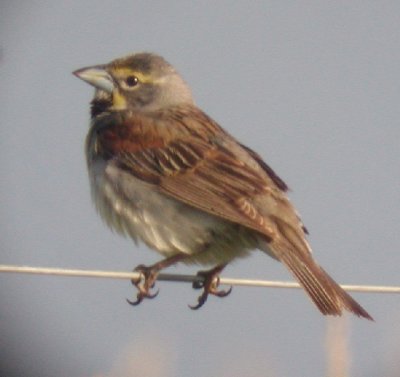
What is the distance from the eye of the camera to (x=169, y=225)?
6859mm

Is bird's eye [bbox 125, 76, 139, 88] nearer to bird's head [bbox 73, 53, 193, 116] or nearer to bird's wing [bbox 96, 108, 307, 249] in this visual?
bird's head [bbox 73, 53, 193, 116]

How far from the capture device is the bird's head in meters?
7.70

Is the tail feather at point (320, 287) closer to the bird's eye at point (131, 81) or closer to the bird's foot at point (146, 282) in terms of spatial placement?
the bird's foot at point (146, 282)

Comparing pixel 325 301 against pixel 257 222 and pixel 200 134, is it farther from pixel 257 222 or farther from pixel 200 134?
pixel 200 134

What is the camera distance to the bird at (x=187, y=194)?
676cm

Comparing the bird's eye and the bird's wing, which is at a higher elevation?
the bird's eye

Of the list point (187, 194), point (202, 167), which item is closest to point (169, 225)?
point (187, 194)

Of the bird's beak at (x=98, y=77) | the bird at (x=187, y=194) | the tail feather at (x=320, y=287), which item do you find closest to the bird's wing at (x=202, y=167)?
the bird at (x=187, y=194)

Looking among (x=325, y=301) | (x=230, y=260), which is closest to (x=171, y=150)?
(x=230, y=260)

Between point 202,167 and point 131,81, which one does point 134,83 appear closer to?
point 131,81

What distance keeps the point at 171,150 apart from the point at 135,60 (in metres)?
0.74

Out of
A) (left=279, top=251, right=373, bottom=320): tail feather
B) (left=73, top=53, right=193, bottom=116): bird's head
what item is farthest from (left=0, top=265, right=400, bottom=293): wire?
(left=73, top=53, right=193, bottom=116): bird's head

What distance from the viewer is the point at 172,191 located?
23.0 feet

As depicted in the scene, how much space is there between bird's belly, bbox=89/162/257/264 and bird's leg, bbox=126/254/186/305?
4 centimetres
